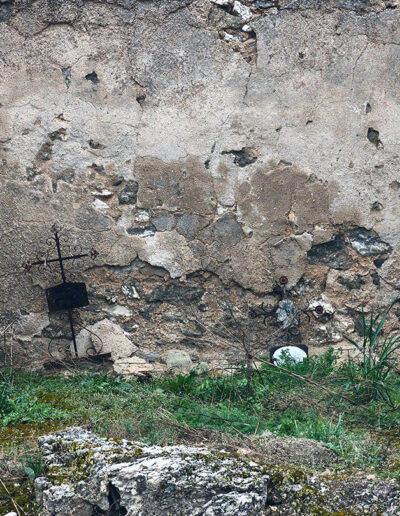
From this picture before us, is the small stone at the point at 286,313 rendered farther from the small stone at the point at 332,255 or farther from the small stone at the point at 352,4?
the small stone at the point at 352,4

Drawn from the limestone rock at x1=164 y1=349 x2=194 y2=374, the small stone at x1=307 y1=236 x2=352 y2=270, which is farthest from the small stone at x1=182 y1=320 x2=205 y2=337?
the small stone at x1=307 y1=236 x2=352 y2=270

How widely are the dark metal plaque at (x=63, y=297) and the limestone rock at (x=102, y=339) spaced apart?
0.68 ft

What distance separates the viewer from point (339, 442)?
11.5 ft

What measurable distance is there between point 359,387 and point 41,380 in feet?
6.55

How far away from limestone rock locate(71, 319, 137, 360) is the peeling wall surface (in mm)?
30

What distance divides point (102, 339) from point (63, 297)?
1.26 ft

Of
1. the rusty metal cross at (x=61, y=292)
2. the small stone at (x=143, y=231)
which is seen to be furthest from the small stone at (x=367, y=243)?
the rusty metal cross at (x=61, y=292)

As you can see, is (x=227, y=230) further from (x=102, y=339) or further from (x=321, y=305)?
(x=102, y=339)

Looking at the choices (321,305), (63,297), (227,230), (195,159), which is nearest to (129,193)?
(195,159)

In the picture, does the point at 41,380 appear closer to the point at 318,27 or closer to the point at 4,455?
the point at 4,455

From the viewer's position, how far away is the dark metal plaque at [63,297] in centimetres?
484

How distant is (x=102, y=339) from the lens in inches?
195

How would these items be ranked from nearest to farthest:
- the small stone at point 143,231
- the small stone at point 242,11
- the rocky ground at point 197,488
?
the rocky ground at point 197,488
the small stone at point 242,11
the small stone at point 143,231

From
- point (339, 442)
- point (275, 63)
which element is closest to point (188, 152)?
point (275, 63)
